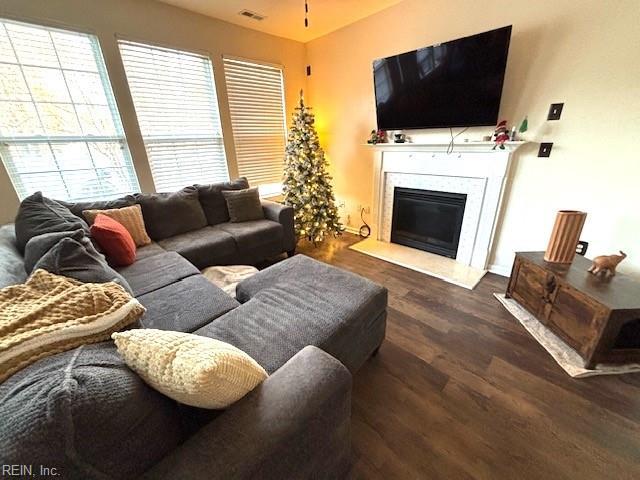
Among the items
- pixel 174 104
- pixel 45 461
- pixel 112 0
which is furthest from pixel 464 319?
pixel 112 0

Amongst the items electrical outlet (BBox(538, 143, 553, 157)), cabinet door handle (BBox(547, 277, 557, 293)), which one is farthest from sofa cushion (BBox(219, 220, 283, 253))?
electrical outlet (BBox(538, 143, 553, 157))

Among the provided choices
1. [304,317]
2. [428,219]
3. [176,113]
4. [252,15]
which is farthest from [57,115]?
[428,219]

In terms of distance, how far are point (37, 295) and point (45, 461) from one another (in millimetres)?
595

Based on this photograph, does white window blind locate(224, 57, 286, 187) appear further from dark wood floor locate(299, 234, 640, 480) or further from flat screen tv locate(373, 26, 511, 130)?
dark wood floor locate(299, 234, 640, 480)

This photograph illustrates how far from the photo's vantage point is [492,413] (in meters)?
1.31

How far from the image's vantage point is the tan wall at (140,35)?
2121mm

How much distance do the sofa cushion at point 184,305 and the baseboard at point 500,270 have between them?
8.31 feet

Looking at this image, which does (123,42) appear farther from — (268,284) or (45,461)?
(45,461)

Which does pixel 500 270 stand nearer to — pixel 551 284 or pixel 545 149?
pixel 551 284

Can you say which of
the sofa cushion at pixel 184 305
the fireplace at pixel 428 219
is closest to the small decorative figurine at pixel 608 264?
the fireplace at pixel 428 219

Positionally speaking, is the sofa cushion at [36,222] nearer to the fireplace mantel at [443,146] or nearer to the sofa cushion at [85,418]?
the sofa cushion at [85,418]

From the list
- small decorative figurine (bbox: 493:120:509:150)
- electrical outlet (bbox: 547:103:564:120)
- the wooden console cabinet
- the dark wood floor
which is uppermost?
electrical outlet (bbox: 547:103:564:120)

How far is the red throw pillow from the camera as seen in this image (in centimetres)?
184

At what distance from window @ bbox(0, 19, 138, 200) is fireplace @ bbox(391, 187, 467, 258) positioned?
3.16 meters
